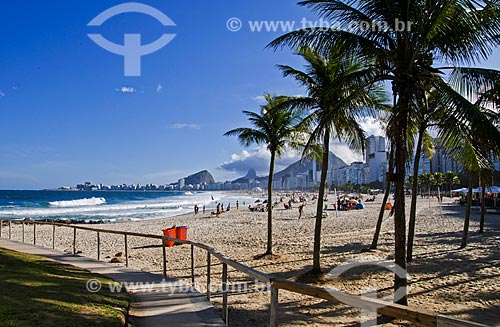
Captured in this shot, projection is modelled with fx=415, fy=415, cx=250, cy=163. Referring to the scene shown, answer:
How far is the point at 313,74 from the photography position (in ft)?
32.0

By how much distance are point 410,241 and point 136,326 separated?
8.18m

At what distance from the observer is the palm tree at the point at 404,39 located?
6.22 meters

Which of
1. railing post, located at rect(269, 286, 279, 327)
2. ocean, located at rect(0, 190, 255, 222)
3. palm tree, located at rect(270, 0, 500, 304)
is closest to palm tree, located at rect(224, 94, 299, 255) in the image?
palm tree, located at rect(270, 0, 500, 304)

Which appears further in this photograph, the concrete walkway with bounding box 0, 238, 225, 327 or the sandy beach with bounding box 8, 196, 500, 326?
the sandy beach with bounding box 8, 196, 500, 326

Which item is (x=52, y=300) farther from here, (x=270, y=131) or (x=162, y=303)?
(x=270, y=131)

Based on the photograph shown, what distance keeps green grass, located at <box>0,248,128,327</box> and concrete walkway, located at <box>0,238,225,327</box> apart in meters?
0.26

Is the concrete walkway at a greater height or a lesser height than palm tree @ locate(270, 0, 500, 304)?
lesser

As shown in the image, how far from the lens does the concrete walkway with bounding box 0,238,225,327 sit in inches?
195

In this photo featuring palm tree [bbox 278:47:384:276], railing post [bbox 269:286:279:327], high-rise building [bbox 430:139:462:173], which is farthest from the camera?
palm tree [bbox 278:47:384:276]

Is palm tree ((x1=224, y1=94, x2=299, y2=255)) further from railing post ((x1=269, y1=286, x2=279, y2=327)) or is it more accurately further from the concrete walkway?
railing post ((x1=269, y1=286, x2=279, y2=327))

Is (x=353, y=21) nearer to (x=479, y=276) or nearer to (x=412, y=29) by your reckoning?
(x=412, y=29)

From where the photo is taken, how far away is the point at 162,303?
5789 mm

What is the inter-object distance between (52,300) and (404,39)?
6021 millimetres

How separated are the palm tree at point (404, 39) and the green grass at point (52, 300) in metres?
4.34
